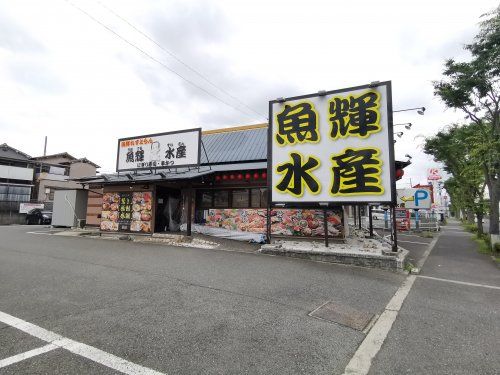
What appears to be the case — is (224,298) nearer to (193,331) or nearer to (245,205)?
(193,331)

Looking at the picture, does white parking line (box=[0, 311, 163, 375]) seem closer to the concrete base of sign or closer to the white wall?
the concrete base of sign

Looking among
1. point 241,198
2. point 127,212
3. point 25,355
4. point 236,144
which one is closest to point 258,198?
point 241,198

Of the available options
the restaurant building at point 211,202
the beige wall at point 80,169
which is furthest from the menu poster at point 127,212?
the beige wall at point 80,169

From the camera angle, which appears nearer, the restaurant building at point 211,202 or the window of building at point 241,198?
the restaurant building at point 211,202

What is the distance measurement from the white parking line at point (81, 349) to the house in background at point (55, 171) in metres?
34.9

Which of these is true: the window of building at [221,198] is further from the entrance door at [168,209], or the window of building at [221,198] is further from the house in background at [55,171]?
the house in background at [55,171]

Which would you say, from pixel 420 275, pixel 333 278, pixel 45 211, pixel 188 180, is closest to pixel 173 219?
pixel 188 180

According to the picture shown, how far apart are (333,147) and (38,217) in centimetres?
3165

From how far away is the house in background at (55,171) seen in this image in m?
36.8

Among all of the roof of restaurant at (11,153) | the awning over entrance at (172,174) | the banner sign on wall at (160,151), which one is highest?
the roof of restaurant at (11,153)

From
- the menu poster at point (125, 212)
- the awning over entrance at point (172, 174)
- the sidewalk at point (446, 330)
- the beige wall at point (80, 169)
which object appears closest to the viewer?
the sidewalk at point (446, 330)

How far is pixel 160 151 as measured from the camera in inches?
609

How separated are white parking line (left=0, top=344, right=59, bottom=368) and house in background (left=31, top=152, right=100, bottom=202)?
35.8m

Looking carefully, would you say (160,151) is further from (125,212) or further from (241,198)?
(241,198)
